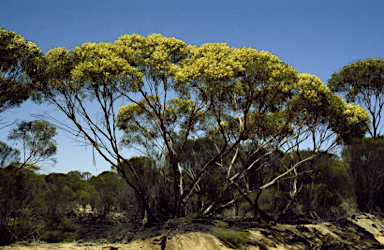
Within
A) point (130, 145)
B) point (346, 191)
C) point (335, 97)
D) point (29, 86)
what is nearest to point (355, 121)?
point (335, 97)

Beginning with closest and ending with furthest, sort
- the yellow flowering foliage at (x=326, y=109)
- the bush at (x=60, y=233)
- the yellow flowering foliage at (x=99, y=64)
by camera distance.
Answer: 1. the yellow flowering foliage at (x=99, y=64)
2. the bush at (x=60, y=233)
3. the yellow flowering foliage at (x=326, y=109)

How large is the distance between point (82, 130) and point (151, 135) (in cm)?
500

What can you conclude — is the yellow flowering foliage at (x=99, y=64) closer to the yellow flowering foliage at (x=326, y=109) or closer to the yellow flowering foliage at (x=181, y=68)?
the yellow flowering foliage at (x=181, y=68)

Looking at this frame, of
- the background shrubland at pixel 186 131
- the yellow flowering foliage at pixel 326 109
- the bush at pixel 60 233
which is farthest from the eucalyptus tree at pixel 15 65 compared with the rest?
the yellow flowering foliage at pixel 326 109

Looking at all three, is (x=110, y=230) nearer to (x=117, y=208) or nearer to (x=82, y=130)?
(x=82, y=130)

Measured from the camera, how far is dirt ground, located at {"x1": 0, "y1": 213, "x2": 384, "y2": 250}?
9719 millimetres

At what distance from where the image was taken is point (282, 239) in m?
12.6

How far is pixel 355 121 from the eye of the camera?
15.4m

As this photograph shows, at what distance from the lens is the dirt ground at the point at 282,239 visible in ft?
31.9

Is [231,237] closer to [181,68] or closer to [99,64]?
[181,68]

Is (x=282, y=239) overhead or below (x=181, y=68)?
below

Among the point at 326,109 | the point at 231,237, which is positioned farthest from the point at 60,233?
the point at 326,109

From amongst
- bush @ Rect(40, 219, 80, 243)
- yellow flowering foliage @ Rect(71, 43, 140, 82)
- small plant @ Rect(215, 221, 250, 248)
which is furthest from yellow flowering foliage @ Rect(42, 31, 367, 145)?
bush @ Rect(40, 219, 80, 243)

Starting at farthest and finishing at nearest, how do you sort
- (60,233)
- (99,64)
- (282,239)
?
(282,239) → (60,233) → (99,64)
